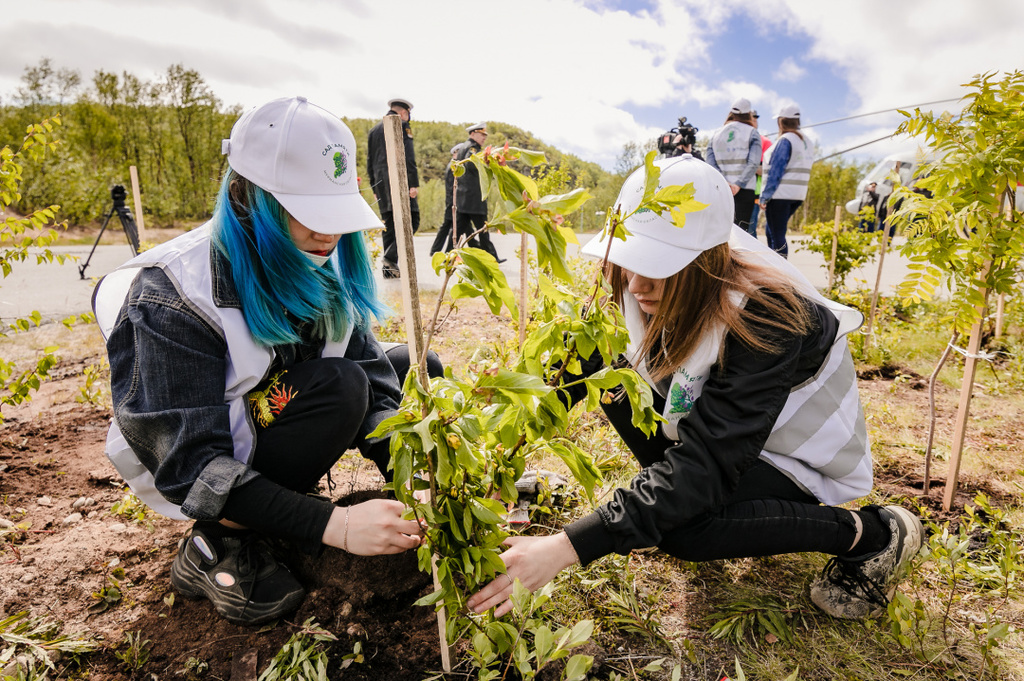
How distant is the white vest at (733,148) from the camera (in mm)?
5426

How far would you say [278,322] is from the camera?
1495 mm

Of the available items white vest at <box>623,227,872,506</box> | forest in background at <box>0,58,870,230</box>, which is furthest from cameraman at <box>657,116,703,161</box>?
forest in background at <box>0,58,870,230</box>

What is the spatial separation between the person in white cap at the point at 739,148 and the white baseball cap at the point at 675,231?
4492 millimetres

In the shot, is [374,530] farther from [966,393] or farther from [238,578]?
[966,393]

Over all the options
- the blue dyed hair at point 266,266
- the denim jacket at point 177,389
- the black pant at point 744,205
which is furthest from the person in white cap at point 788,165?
the denim jacket at point 177,389

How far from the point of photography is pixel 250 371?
4.80 feet

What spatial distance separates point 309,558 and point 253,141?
1.19 m

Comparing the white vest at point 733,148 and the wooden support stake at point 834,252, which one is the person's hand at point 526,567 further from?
the white vest at point 733,148

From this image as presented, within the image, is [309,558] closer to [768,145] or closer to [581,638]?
[581,638]

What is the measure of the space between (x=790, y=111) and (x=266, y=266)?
5.66 metres

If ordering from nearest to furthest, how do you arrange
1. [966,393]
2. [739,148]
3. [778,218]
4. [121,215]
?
[966,393] < [739,148] < [778,218] < [121,215]

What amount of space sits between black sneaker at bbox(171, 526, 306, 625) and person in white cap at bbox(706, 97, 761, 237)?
516 centimetres

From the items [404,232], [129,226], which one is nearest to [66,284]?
[129,226]

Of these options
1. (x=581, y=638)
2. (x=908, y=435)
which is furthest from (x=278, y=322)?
(x=908, y=435)
